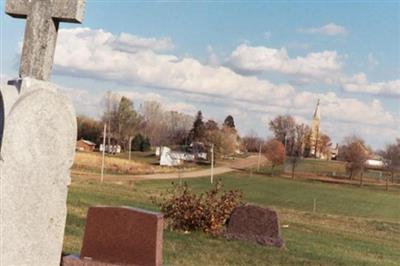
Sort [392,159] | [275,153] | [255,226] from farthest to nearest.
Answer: [275,153], [392,159], [255,226]

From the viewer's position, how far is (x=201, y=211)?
51.6ft

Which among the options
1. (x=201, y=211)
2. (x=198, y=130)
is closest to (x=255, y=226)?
(x=201, y=211)

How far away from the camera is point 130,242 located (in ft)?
27.9

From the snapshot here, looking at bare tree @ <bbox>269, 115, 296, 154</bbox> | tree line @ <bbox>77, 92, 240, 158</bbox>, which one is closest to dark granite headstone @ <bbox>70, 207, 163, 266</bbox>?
tree line @ <bbox>77, 92, 240, 158</bbox>

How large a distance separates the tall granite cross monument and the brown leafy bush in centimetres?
900

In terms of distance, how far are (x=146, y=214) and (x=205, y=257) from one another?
3.60 metres

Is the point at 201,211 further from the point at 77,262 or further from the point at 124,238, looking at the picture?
the point at 77,262

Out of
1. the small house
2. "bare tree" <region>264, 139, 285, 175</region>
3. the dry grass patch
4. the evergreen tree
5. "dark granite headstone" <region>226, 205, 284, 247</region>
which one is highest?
the evergreen tree

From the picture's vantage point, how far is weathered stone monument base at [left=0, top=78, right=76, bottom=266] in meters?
6.14

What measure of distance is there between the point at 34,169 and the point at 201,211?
968 cm

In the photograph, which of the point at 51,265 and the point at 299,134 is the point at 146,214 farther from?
the point at 299,134

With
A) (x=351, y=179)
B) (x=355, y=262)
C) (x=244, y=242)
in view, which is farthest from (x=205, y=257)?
(x=351, y=179)

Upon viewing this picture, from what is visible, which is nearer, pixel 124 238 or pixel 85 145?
pixel 124 238

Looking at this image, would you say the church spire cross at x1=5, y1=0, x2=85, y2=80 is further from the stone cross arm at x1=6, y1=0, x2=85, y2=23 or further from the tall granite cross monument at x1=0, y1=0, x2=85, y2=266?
the tall granite cross monument at x1=0, y1=0, x2=85, y2=266
